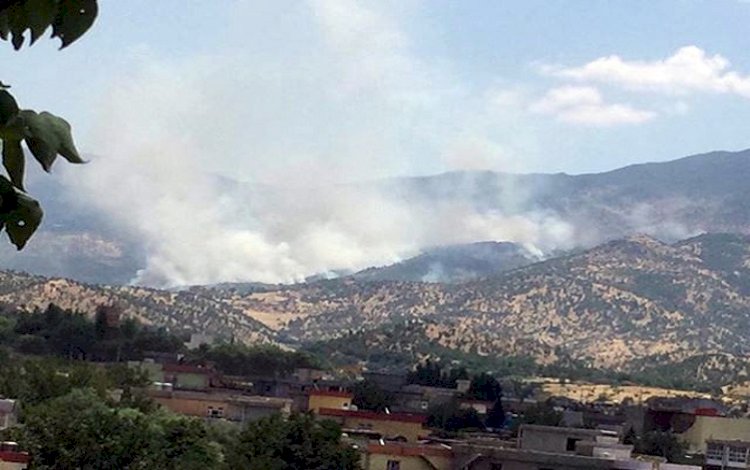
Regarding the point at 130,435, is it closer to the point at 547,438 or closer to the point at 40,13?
the point at 547,438

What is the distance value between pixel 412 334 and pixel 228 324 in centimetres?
3503

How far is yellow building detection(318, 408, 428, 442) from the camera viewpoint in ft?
231

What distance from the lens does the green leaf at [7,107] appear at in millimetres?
2854

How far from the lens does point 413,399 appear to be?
308 feet

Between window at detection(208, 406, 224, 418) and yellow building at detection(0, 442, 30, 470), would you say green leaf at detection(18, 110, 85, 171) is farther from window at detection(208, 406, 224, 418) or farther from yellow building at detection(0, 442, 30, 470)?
window at detection(208, 406, 224, 418)

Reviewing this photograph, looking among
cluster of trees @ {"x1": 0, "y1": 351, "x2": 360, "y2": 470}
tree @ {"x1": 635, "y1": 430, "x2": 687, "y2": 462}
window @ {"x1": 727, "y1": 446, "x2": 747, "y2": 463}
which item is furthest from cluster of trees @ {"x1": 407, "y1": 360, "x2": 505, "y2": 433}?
cluster of trees @ {"x1": 0, "y1": 351, "x2": 360, "y2": 470}

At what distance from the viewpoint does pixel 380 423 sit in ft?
235

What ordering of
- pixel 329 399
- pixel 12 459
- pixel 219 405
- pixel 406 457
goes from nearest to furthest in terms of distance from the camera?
pixel 12 459 < pixel 406 457 < pixel 219 405 < pixel 329 399

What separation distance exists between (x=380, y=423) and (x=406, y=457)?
51.3 feet

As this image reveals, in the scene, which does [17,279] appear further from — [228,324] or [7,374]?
[7,374]

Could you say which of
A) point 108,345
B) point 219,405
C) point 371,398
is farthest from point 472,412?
point 108,345

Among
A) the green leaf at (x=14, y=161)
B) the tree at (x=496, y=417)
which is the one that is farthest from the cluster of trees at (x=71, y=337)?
the green leaf at (x=14, y=161)

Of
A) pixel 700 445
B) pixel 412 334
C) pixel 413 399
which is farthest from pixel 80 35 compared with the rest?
pixel 412 334

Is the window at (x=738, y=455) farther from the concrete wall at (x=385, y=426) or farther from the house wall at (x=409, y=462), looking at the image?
the house wall at (x=409, y=462)
